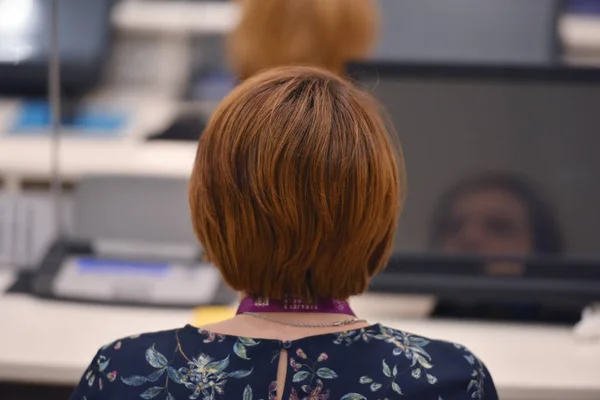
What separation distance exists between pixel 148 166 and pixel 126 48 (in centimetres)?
98

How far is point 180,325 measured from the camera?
155 cm

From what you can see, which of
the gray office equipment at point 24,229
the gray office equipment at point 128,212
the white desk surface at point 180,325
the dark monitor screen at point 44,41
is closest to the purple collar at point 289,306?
the white desk surface at point 180,325

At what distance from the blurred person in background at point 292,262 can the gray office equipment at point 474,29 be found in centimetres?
187

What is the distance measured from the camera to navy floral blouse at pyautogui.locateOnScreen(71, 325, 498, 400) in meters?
0.95

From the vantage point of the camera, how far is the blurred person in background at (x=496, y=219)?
5.17 ft

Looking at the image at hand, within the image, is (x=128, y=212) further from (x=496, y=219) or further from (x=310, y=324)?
(x=310, y=324)

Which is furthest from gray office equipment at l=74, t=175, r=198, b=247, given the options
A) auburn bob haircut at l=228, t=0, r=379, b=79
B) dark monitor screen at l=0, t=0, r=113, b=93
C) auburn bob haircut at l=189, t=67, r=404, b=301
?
dark monitor screen at l=0, t=0, r=113, b=93

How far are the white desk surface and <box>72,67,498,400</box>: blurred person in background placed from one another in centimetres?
40

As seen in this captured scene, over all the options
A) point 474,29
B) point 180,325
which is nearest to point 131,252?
point 180,325

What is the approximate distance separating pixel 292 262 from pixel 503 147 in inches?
28.3

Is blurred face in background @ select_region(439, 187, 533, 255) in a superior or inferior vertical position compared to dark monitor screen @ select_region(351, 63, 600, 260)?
inferior

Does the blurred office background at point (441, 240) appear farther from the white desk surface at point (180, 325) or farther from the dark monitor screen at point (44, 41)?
the dark monitor screen at point (44, 41)

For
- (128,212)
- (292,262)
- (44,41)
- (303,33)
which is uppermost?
(303,33)

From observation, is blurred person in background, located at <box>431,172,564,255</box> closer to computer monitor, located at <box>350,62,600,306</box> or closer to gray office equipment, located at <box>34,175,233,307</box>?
computer monitor, located at <box>350,62,600,306</box>
